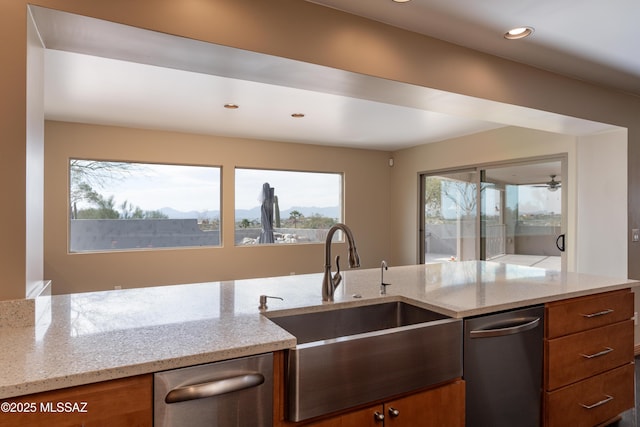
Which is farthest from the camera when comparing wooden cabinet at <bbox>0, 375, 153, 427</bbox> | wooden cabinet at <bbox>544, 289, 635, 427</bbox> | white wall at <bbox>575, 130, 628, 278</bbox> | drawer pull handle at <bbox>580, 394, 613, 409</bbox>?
white wall at <bbox>575, 130, 628, 278</bbox>

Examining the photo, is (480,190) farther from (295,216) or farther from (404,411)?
(404,411)

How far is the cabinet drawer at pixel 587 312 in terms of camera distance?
70.7 inches

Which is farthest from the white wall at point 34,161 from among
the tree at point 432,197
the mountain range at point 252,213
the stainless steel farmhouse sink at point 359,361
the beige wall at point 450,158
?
the tree at point 432,197

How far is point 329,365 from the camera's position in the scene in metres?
1.17

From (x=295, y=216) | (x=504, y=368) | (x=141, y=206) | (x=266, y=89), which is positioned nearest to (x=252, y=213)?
(x=295, y=216)

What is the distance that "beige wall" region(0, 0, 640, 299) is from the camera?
52.7 inches

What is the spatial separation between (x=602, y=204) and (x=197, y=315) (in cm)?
381

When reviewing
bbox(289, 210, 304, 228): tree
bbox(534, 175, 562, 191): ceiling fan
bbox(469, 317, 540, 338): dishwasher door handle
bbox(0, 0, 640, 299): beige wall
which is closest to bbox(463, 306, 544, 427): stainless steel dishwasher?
bbox(469, 317, 540, 338): dishwasher door handle

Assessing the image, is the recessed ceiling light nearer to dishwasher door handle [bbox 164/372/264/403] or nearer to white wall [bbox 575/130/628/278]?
white wall [bbox 575/130/628/278]

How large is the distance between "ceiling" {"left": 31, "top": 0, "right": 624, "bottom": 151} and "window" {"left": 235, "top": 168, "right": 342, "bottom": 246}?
66cm

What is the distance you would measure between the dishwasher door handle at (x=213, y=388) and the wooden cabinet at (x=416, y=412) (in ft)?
0.84

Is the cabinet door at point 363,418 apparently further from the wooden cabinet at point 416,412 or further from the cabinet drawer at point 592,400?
the cabinet drawer at point 592,400

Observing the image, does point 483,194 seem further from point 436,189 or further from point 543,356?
point 543,356

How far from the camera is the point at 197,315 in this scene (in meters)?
1.41
